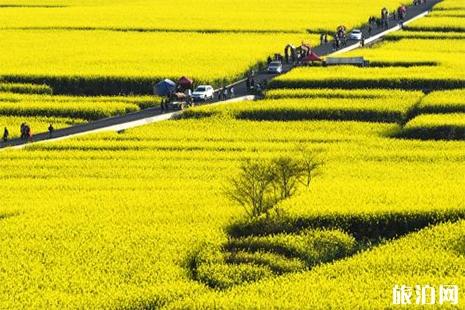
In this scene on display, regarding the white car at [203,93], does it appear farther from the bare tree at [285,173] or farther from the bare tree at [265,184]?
the bare tree at [285,173]

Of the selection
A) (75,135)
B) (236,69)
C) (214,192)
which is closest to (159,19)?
(236,69)

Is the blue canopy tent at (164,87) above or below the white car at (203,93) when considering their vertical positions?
above

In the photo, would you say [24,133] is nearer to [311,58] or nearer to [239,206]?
[239,206]

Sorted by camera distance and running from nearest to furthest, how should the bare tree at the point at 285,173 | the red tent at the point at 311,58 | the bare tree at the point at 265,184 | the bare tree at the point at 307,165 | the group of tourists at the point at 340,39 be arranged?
the bare tree at the point at 265,184 < the bare tree at the point at 285,173 < the bare tree at the point at 307,165 < the red tent at the point at 311,58 < the group of tourists at the point at 340,39

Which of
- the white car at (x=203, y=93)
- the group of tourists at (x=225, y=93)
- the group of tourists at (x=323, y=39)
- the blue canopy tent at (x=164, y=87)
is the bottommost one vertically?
the group of tourists at (x=323, y=39)

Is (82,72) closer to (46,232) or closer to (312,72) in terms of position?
(312,72)

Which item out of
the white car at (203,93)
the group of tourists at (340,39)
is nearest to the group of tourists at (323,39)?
the group of tourists at (340,39)
